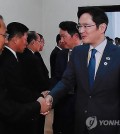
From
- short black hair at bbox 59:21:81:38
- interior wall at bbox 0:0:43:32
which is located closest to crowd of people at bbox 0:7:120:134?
short black hair at bbox 59:21:81:38

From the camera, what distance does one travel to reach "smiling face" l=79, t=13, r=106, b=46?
243 cm

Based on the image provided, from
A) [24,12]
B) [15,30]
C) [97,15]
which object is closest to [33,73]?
[15,30]

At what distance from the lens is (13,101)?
7.67 feet

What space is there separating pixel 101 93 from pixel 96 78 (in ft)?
0.40

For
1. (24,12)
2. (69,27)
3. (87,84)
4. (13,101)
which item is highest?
(24,12)

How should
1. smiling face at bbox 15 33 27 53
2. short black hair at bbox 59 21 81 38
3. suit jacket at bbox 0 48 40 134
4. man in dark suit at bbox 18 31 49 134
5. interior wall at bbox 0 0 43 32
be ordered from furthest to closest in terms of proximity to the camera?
1. interior wall at bbox 0 0 43 32
2. short black hair at bbox 59 21 81 38
3. man in dark suit at bbox 18 31 49 134
4. smiling face at bbox 15 33 27 53
5. suit jacket at bbox 0 48 40 134

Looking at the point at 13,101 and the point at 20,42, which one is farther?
the point at 20,42

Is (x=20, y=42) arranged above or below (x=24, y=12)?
below

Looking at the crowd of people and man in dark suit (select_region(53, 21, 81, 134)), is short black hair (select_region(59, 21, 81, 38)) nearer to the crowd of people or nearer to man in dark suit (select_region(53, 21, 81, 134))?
man in dark suit (select_region(53, 21, 81, 134))

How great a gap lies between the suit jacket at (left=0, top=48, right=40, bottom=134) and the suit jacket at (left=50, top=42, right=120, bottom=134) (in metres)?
0.37

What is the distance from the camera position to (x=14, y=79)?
9.52 ft

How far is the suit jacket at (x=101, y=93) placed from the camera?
2293 mm

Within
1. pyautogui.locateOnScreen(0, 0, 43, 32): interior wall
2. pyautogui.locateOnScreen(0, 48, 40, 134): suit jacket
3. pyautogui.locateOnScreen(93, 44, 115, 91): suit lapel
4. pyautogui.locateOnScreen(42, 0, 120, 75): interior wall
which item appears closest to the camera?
pyautogui.locateOnScreen(0, 48, 40, 134): suit jacket

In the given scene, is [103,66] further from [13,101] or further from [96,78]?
[13,101]
